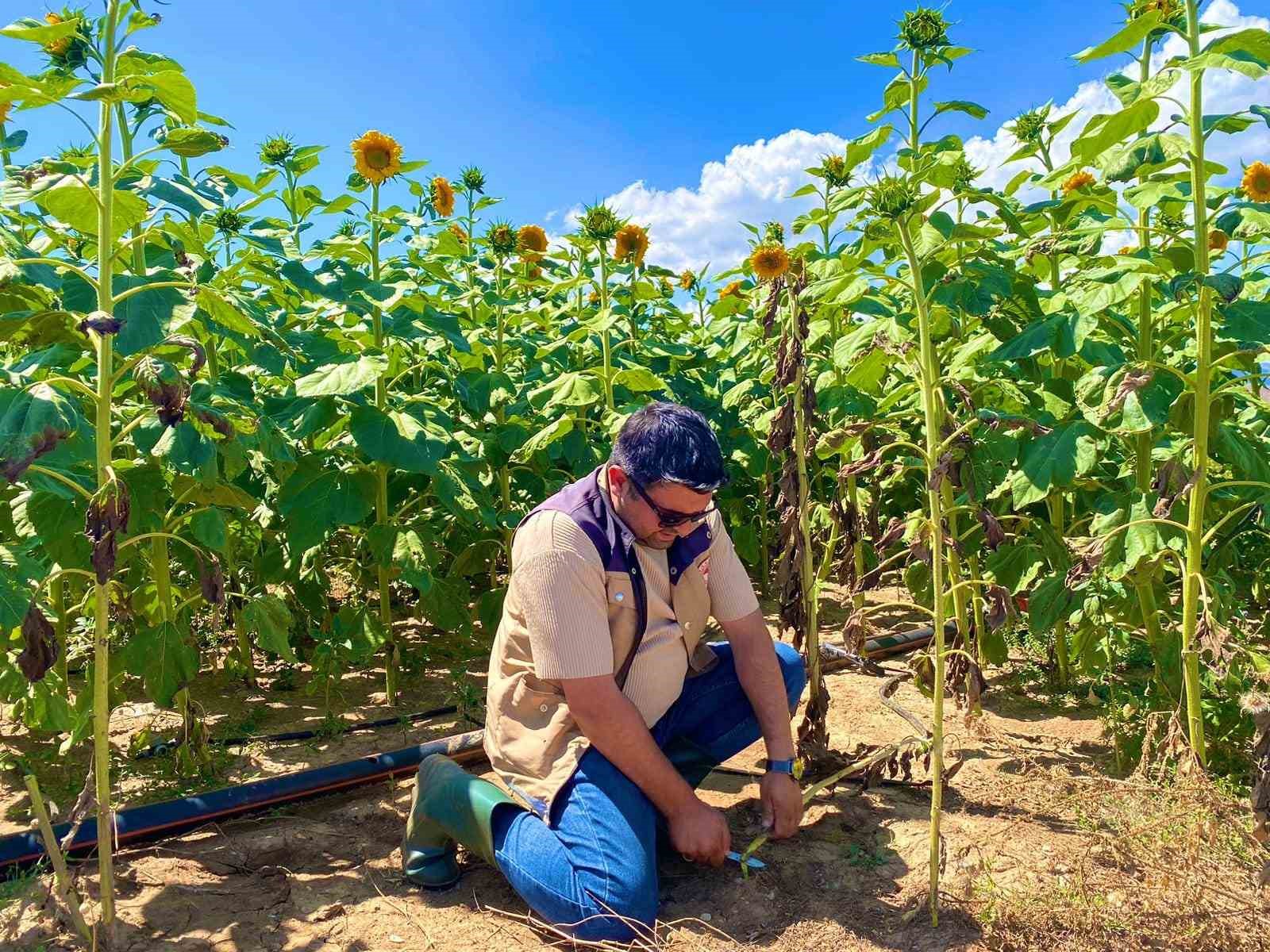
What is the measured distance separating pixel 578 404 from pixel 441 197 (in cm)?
162

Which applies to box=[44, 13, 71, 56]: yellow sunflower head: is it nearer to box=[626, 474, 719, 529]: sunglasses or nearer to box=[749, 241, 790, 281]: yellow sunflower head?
box=[626, 474, 719, 529]: sunglasses

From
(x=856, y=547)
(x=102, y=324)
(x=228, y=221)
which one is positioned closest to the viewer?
(x=102, y=324)

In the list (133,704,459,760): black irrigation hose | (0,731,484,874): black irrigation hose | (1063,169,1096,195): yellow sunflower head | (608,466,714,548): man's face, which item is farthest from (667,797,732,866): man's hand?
(1063,169,1096,195): yellow sunflower head

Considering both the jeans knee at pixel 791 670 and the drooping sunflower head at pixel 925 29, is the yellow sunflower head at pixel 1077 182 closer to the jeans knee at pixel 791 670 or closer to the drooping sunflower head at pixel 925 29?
the drooping sunflower head at pixel 925 29

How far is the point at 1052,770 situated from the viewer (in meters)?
2.88

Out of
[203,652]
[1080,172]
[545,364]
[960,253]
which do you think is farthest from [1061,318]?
[203,652]

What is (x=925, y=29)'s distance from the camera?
3.17m

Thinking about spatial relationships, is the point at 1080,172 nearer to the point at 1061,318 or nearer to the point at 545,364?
the point at 1061,318

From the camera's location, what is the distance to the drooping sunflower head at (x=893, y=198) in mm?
2346

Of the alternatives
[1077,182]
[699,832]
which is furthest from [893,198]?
[1077,182]

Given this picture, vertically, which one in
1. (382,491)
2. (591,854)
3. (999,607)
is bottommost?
(591,854)

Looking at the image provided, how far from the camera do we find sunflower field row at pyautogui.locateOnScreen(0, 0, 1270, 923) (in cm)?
231

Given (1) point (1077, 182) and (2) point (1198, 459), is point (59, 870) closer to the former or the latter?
(2) point (1198, 459)

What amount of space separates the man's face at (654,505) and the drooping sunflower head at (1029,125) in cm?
219
